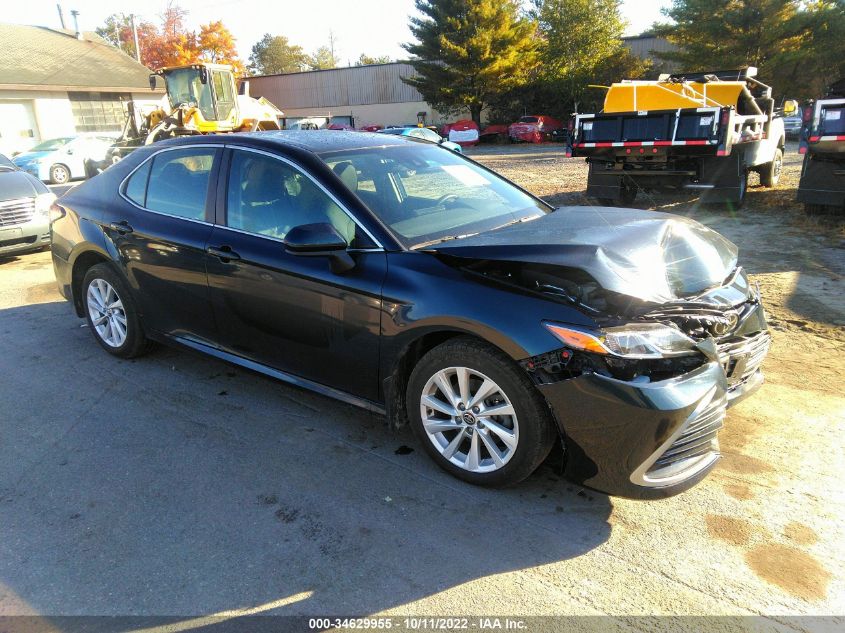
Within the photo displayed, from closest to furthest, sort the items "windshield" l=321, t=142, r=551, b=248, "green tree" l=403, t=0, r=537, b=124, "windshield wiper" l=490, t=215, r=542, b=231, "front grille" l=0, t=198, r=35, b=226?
"windshield" l=321, t=142, r=551, b=248 → "windshield wiper" l=490, t=215, r=542, b=231 → "front grille" l=0, t=198, r=35, b=226 → "green tree" l=403, t=0, r=537, b=124

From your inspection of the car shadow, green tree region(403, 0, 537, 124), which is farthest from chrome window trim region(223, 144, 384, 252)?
green tree region(403, 0, 537, 124)

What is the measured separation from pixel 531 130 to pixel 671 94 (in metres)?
23.6

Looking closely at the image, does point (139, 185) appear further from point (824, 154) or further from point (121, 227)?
point (824, 154)

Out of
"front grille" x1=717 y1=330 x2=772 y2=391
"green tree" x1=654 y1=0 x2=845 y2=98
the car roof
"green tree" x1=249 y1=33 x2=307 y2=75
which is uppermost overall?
"green tree" x1=249 y1=33 x2=307 y2=75

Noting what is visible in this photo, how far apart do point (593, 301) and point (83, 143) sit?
22.2 metres

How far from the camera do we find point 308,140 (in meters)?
3.98

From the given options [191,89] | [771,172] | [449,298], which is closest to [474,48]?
[191,89]

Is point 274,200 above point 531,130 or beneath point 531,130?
above

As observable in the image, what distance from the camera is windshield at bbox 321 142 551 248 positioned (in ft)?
11.4

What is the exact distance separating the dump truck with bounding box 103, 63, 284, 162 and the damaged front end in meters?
18.5

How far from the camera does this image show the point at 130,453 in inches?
140

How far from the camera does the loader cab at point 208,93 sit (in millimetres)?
19539

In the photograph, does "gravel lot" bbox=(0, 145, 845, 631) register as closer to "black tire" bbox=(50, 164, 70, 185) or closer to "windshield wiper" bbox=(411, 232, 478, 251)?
"windshield wiper" bbox=(411, 232, 478, 251)

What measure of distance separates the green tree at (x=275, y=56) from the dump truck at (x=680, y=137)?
7639 cm
